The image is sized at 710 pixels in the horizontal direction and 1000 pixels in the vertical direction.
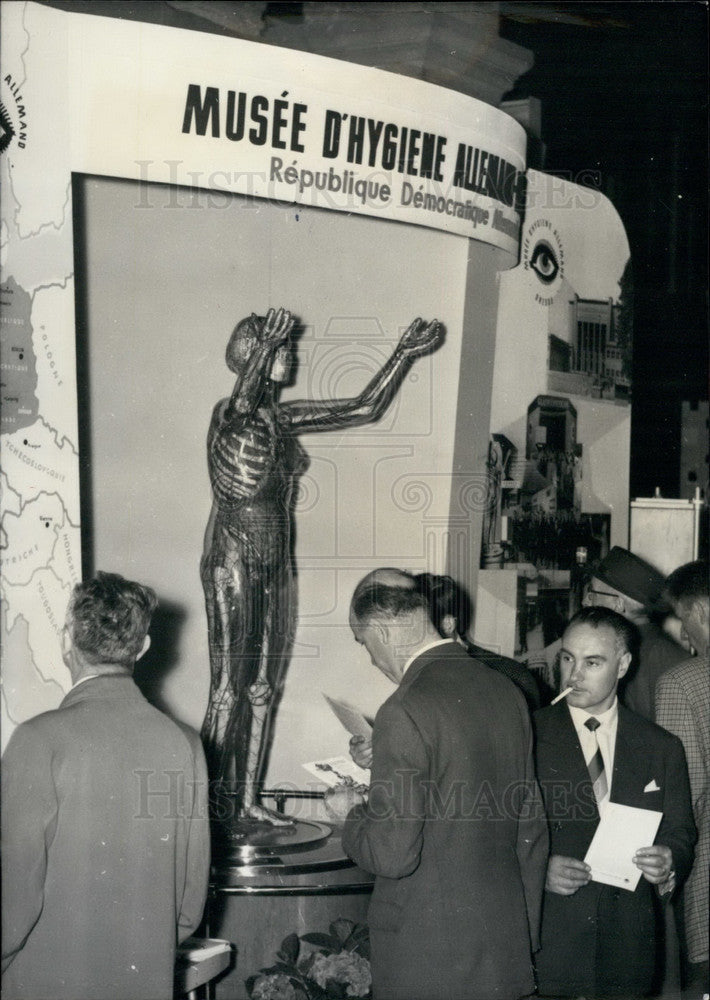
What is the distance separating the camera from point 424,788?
246 cm

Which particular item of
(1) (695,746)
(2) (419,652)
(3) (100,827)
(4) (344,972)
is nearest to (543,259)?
(1) (695,746)

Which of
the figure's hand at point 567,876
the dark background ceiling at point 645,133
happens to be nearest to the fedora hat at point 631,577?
the dark background ceiling at point 645,133

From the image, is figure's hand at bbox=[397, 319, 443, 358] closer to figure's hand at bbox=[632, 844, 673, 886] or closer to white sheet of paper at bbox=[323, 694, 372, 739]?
white sheet of paper at bbox=[323, 694, 372, 739]

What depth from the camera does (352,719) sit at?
12.8 ft

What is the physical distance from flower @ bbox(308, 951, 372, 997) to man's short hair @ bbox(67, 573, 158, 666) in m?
1.54

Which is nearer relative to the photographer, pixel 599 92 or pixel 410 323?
pixel 410 323

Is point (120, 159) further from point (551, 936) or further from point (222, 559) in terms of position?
point (551, 936)

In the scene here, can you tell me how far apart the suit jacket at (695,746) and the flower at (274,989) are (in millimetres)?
1314

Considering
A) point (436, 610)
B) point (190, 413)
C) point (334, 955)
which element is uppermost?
point (190, 413)

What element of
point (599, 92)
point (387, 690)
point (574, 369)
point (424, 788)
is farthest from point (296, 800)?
point (599, 92)

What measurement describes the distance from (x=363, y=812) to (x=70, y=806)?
2.32 ft

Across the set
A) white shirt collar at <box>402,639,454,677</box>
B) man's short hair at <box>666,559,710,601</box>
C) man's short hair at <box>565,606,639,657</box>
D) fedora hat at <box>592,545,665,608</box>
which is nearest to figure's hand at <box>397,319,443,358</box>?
fedora hat at <box>592,545,665,608</box>

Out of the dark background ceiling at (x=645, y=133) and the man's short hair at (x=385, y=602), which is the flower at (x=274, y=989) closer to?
the man's short hair at (x=385, y=602)

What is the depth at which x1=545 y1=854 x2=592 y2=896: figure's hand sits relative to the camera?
2.79 meters
